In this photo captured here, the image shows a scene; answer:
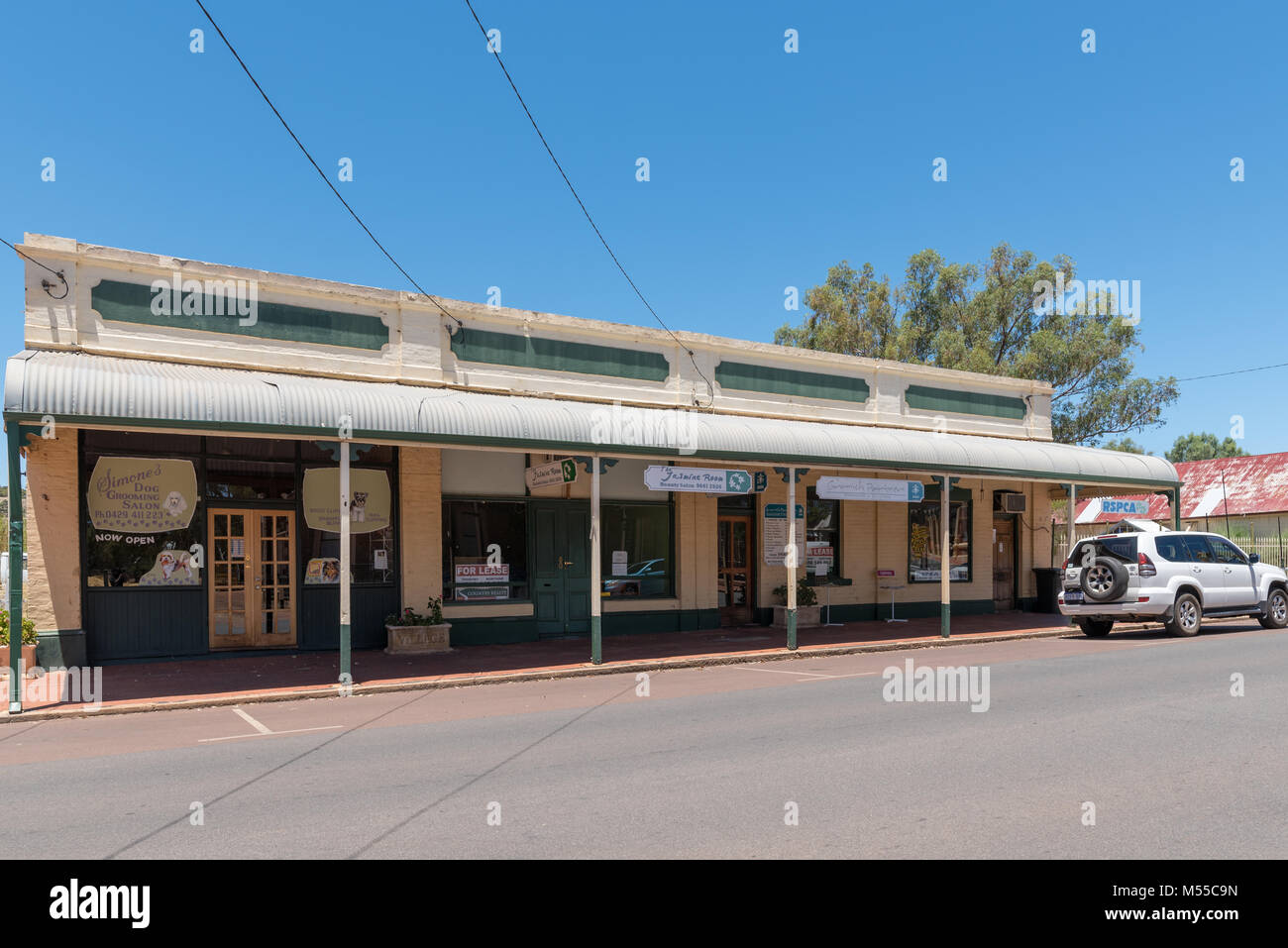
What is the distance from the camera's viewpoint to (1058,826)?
5.42m

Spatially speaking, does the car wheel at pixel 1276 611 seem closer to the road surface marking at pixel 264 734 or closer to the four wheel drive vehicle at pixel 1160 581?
the four wheel drive vehicle at pixel 1160 581

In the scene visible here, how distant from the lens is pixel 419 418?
40.5ft

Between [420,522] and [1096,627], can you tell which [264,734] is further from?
[1096,627]

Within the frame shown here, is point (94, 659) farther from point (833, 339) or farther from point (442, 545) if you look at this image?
point (833, 339)

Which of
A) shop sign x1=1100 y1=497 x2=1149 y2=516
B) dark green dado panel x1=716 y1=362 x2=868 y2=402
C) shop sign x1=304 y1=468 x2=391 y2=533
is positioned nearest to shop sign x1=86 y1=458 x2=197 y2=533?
shop sign x1=304 y1=468 x2=391 y2=533

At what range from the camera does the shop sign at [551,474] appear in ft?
48.1

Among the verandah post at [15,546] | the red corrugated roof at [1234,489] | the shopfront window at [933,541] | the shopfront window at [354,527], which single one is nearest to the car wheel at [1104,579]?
the shopfront window at [933,541]

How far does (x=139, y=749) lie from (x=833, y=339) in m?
36.2

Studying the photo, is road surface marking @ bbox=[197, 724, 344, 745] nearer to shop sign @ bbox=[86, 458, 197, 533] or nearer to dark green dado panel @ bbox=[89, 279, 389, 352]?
shop sign @ bbox=[86, 458, 197, 533]

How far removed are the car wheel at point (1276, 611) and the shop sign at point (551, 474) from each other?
13851mm

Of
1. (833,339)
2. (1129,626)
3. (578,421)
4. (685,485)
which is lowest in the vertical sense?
(1129,626)

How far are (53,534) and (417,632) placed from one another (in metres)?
5.17

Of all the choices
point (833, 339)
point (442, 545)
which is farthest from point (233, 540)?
point (833, 339)

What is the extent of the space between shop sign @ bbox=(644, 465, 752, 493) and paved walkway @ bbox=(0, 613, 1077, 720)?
2652 mm
